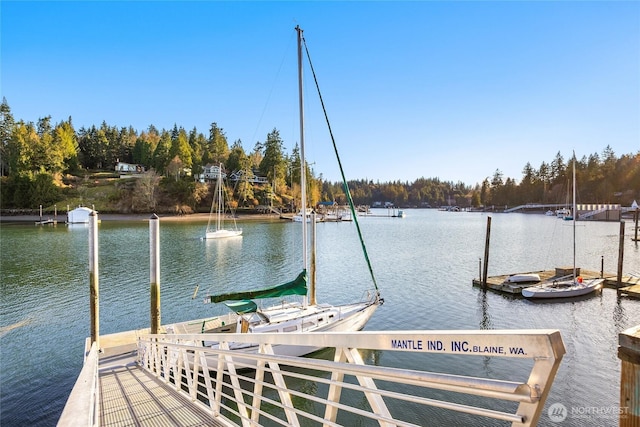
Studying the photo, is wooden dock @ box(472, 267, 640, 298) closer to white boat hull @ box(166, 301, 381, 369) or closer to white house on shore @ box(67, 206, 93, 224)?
white boat hull @ box(166, 301, 381, 369)

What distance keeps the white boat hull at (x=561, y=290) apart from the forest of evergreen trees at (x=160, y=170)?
53.9m

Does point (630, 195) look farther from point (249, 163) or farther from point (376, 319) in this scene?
point (376, 319)

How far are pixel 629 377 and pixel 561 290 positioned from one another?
20.9 meters

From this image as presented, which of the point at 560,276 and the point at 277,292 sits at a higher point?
the point at 277,292

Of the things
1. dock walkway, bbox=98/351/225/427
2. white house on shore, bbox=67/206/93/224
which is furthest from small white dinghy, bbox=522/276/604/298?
white house on shore, bbox=67/206/93/224

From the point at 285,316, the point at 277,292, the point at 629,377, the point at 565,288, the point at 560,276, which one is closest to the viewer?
the point at 629,377

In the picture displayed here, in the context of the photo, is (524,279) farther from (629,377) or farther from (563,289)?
(629,377)

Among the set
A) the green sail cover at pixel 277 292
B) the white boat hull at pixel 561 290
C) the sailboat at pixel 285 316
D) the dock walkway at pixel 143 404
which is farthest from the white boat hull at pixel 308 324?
the white boat hull at pixel 561 290

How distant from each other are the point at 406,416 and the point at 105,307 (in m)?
16.0

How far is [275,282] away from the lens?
2491 centimetres

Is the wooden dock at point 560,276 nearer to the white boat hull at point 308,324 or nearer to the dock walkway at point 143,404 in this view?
the white boat hull at point 308,324

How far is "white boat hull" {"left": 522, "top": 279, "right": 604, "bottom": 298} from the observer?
19.5 metres

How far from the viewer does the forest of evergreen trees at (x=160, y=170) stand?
7981cm

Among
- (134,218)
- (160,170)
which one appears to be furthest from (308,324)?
(160,170)
